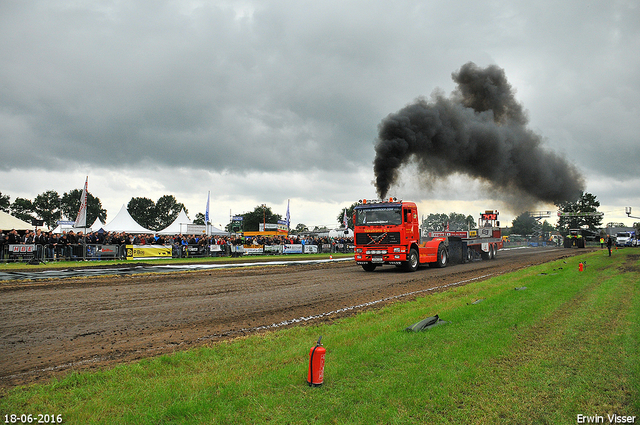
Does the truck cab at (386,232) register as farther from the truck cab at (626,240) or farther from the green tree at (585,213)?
the green tree at (585,213)

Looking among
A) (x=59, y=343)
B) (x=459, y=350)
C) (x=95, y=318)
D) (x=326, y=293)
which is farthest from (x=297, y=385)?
(x=326, y=293)

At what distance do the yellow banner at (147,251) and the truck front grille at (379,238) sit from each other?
49.8 ft

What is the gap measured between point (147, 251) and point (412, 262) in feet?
57.1

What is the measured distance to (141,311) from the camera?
29.5ft

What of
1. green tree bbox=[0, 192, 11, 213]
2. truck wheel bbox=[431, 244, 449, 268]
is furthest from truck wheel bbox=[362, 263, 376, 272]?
green tree bbox=[0, 192, 11, 213]

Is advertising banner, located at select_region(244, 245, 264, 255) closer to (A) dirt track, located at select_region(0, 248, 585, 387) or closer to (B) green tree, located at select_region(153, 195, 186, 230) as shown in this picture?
(A) dirt track, located at select_region(0, 248, 585, 387)

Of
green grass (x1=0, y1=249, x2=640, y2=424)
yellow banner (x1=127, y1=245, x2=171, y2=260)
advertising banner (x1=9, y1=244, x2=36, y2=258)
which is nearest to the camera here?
green grass (x1=0, y1=249, x2=640, y2=424)

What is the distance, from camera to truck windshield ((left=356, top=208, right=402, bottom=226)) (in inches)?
722

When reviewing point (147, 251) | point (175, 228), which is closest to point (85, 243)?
point (147, 251)

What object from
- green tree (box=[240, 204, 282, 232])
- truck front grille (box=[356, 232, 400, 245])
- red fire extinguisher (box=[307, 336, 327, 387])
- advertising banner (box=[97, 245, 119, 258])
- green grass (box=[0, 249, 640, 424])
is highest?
green tree (box=[240, 204, 282, 232])

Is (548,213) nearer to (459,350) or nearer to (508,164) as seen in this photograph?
(508,164)

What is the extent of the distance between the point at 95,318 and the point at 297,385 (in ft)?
19.2

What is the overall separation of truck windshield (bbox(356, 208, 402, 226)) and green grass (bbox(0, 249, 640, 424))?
11.3m

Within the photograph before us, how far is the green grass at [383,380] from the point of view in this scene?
12.1 ft
